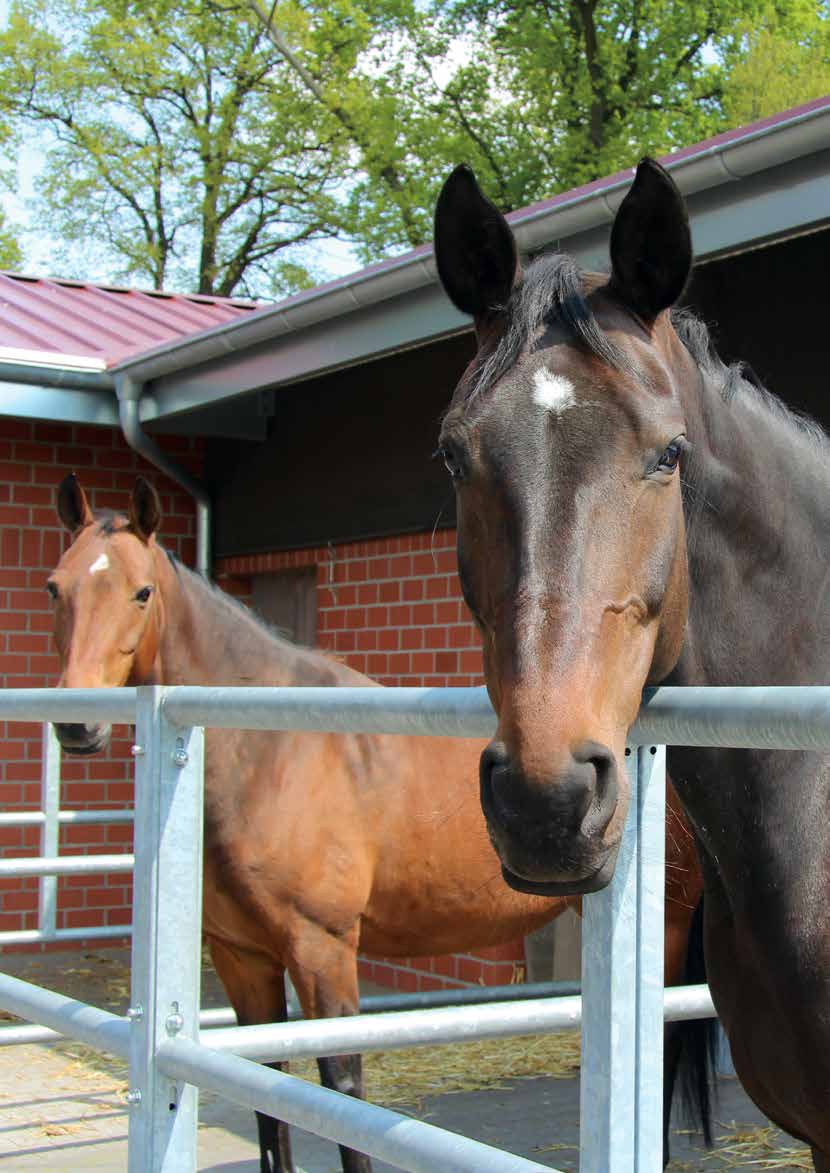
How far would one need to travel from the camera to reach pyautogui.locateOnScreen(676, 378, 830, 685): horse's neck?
2.09 metres

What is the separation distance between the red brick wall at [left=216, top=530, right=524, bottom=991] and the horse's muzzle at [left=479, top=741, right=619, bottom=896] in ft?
16.4

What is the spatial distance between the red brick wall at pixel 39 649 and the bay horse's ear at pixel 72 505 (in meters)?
2.74

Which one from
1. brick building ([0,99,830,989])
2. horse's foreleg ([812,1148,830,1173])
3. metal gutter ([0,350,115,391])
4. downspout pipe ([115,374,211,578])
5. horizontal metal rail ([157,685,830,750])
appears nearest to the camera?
horizontal metal rail ([157,685,830,750])

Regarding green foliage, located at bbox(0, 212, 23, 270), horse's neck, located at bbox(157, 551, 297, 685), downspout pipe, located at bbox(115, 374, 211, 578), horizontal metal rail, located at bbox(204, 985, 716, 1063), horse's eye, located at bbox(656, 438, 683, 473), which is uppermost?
green foliage, located at bbox(0, 212, 23, 270)

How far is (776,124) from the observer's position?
4016mm

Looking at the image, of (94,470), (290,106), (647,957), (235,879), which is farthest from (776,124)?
(290,106)

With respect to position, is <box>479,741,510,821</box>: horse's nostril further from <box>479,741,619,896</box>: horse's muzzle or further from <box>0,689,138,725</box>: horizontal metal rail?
<box>0,689,138,725</box>: horizontal metal rail

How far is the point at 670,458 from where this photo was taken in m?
1.81

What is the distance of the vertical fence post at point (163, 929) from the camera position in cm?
202

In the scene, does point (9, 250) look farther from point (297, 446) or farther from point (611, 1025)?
point (611, 1025)

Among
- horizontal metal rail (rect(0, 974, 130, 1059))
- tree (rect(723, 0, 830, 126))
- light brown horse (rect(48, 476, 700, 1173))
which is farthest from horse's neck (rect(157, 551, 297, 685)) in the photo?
tree (rect(723, 0, 830, 126))

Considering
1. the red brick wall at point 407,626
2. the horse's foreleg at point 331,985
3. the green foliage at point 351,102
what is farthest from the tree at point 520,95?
the horse's foreleg at point 331,985

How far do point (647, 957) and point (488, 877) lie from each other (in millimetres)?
3498

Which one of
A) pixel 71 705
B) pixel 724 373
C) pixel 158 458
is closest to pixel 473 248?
pixel 724 373
